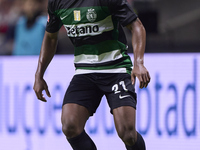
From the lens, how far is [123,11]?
3963 millimetres

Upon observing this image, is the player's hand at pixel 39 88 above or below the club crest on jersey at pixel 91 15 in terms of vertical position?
below

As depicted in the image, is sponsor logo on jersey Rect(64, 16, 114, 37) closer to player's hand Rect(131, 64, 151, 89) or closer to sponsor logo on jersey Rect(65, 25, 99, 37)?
sponsor logo on jersey Rect(65, 25, 99, 37)

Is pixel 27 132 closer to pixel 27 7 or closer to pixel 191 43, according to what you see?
pixel 27 7

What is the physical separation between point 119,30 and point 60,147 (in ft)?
7.09

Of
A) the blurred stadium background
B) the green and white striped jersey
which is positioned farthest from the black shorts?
the blurred stadium background

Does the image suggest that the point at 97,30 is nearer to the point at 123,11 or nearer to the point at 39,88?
the point at 123,11

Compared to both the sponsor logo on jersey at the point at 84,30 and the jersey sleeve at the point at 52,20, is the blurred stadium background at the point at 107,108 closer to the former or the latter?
the jersey sleeve at the point at 52,20

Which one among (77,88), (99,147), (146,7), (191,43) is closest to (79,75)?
(77,88)

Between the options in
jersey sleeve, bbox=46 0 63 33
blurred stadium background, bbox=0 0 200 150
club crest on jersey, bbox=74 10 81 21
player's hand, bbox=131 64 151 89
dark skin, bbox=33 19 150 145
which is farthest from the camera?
blurred stadium background, bbox=0 0 200 150

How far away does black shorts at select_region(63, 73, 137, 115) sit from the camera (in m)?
4.09

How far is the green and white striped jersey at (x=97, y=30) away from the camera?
400 cm

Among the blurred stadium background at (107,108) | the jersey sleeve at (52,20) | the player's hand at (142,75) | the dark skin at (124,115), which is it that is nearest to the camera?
A: the player's hand at (142,75)

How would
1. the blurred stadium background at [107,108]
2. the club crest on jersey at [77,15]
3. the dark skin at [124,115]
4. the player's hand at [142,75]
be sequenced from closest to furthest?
1. the player's hand at [142,75]
2. the dark skin at [124,115]
3. the club crest on jersey at [77,15]
4. the blurred stadium background at [107,108]

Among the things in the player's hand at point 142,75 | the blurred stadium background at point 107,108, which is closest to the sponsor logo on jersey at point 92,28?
the player's hand at point 142,75
